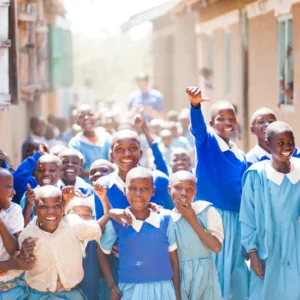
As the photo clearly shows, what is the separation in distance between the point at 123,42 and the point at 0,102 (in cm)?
4291

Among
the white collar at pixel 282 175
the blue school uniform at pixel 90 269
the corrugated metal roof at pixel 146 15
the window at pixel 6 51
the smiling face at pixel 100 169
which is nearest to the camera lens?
the white collar at pixel 282 175

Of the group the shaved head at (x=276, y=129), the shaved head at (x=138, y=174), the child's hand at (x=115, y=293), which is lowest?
the child's hand at (x=115, y=293)

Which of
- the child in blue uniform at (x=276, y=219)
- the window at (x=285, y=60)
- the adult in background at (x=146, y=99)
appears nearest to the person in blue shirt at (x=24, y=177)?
the child in blue uniform at (x=276, y=219)

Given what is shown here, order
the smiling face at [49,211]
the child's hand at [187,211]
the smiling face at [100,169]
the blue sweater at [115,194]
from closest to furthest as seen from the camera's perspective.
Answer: the smiling face at [49,211] → the child's hand at [187,211] → the blue sweater at [115,194] → the smiling face at [100,169]

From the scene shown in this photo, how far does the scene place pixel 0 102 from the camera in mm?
6488

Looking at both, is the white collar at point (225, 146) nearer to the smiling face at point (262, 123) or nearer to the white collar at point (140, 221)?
the smiling face at point (262, 123)

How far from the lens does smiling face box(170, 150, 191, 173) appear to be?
782 centimetres

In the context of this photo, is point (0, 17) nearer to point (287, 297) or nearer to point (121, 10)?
point (287, 297)

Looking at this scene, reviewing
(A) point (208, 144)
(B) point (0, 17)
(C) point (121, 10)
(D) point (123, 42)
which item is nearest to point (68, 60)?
(B) point (0, 17)

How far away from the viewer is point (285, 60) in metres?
8.80

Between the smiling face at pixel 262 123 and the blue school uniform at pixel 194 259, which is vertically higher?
the smiling face at pixel 262 123

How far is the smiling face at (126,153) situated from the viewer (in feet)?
17.5

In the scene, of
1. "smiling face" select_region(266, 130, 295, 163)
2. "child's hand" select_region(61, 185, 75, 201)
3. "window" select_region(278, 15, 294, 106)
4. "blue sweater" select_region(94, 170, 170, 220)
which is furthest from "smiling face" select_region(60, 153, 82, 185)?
"window" select_region(278, 15, 294, 106)

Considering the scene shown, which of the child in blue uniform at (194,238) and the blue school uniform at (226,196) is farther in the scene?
the blue school uniform at (226,196)
